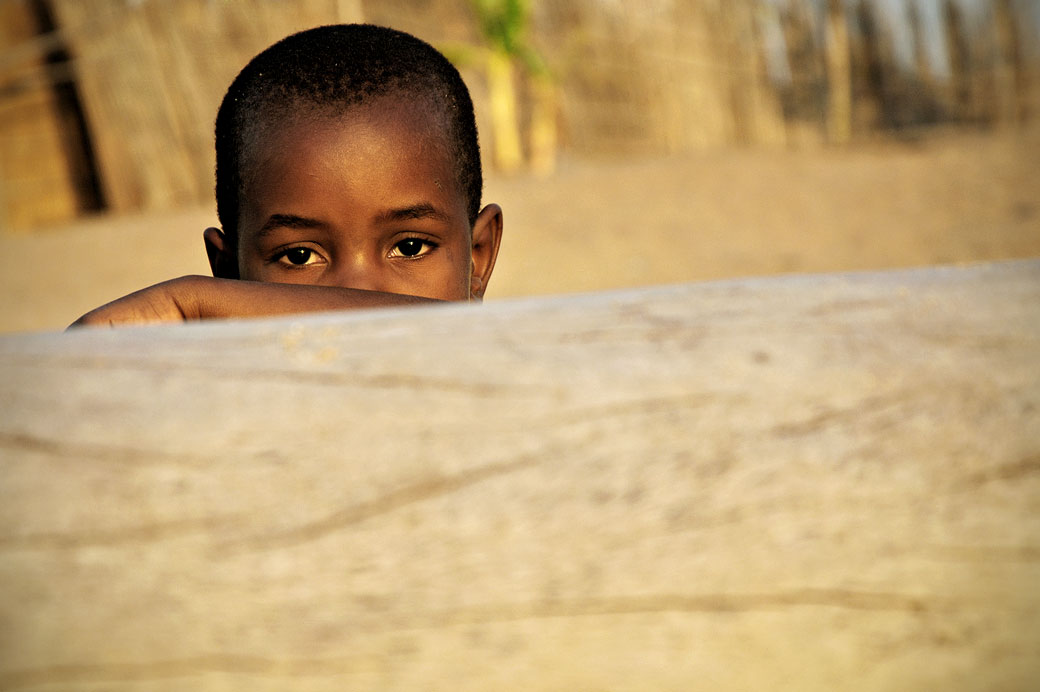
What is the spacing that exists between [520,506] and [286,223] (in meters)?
1.11

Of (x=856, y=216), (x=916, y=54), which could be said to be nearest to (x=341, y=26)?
(x=856, y=216)

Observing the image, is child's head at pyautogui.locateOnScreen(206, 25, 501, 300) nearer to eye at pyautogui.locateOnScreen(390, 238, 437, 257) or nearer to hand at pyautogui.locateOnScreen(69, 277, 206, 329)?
eye at pyautogui.locateOnScreen(390, 238, 437, 257)

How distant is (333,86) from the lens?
5.30 feet

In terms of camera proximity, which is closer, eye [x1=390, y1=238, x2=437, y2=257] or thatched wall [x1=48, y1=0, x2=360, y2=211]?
eye [x1=390, y1=238, x2=437, y2=257]

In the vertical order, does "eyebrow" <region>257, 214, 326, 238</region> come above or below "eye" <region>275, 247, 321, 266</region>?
above

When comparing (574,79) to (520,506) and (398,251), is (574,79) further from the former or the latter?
(520,506)

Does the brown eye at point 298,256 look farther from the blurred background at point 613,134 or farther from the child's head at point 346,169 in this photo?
the blurred background at point 613,134

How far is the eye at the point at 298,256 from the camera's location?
4.93ft

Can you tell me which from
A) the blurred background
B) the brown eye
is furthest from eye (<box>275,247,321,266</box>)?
the blurred background

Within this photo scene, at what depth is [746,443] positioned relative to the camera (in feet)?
1.75

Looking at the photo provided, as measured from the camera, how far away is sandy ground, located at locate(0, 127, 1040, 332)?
4.89 metres

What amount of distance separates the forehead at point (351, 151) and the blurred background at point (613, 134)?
120 inches

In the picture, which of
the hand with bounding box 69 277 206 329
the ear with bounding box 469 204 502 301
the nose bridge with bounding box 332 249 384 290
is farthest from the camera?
the ear with bounding box 469 204 502 301

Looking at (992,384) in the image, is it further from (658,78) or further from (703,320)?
(658,78)
